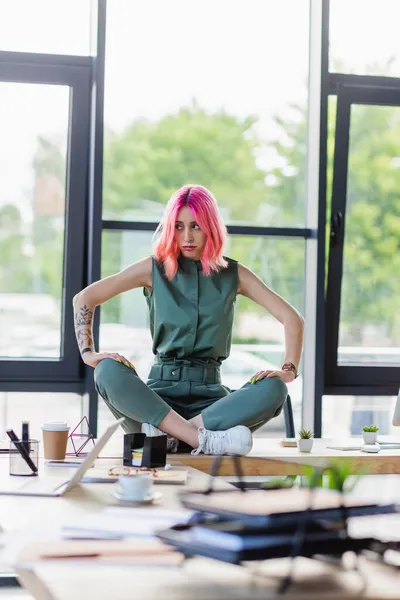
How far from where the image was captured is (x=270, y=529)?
1.18 m

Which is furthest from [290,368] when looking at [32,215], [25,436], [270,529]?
[270,529]

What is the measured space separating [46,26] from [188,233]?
1.55 meters

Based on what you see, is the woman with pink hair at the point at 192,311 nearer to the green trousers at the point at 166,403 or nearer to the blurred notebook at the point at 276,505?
the green trousers at the point at 166,403

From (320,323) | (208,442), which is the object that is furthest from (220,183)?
(208,442)

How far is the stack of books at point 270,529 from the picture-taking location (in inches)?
45.6

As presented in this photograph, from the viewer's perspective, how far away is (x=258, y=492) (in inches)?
56.1

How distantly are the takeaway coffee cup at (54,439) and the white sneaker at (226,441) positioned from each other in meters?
0.52

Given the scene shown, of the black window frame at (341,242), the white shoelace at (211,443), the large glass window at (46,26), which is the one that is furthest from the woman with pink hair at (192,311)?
the large glass window at (46,26)

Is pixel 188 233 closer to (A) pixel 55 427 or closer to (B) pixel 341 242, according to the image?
(A) pixel 55 427

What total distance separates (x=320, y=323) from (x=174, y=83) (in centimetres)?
134

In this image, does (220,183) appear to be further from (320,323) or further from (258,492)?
(258,492)

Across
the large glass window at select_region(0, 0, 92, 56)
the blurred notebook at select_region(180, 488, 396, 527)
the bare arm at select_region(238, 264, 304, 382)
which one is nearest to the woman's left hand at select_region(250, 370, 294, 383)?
the bare arm at select_region(238, 264, 304, 382)

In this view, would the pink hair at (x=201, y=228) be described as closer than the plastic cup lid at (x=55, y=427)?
No

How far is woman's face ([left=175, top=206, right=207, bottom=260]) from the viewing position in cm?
341
